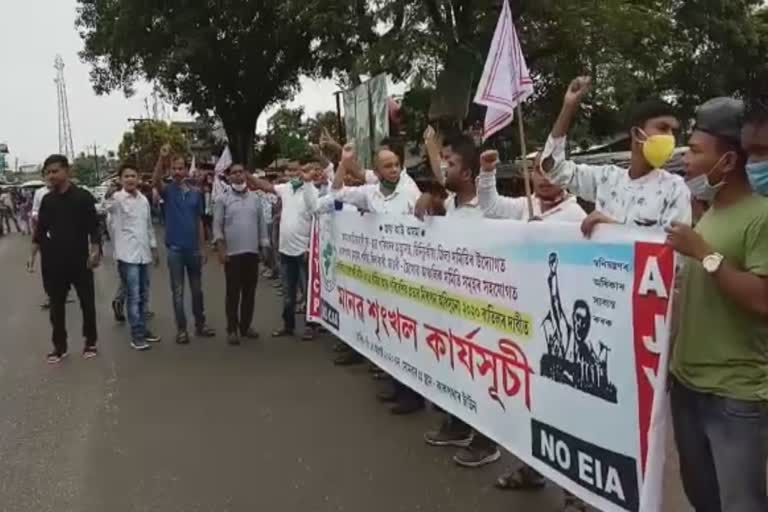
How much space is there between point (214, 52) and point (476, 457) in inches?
1035

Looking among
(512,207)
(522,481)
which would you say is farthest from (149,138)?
(522,481)

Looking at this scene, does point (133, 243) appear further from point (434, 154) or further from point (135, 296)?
point (434, 154)

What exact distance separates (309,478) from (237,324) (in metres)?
4.37

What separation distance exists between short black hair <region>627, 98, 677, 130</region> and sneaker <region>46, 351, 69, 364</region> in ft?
20.7

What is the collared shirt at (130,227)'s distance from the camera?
886 cm

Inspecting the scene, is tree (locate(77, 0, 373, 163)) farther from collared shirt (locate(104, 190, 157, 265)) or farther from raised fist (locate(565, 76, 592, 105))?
raised fist (locate(565, 76, 592, 105))

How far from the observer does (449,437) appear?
536cm

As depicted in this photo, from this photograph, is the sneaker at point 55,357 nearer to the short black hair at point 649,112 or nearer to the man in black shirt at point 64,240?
the man in black shirt at point 64,240

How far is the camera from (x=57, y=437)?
19.2 ft

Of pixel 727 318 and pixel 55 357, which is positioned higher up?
pixel 727 318

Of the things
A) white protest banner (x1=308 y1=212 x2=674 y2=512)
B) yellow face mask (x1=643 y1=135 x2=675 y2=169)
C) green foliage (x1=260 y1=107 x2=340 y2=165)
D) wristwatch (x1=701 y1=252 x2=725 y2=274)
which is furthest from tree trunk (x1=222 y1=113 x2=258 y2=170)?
wristwatch (x1=701 y1=252 x2=725 y2=274)

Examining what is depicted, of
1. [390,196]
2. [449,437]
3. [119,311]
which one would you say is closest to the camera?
[449,437]

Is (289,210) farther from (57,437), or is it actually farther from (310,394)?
(57,437)

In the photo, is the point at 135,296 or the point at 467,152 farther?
the point at 135,296
